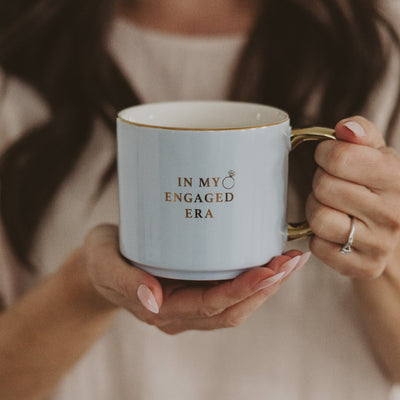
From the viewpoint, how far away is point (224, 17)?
0.97m

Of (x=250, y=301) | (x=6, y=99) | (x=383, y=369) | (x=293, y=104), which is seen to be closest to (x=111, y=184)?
(x=6, y=99)

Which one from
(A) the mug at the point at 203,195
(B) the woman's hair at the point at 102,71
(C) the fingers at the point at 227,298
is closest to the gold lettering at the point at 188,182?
(A) the mug at the point at 203,195

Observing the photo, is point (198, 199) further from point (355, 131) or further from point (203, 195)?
point (355, 131)

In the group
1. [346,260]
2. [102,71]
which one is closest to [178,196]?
[346,260]

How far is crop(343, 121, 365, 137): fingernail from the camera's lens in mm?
591

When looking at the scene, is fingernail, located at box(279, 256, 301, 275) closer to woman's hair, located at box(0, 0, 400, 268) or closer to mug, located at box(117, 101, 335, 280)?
mug, located at box(117, 101, 335, 280)

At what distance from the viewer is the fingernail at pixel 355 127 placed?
591mm

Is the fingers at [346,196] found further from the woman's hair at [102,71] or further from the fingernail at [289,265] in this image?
the woman's hair at [102,71]

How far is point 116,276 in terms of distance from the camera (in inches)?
25.0

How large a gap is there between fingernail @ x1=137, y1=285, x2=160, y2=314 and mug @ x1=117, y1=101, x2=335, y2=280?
0.9 inches

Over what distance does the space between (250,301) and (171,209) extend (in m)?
0.15

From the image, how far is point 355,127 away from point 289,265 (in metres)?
0.17

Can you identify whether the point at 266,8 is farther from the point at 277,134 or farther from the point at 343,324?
the point at 343,324

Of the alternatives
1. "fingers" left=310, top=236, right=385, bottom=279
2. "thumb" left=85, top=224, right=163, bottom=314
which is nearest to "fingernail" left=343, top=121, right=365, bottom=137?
"fingers" left=310, top=236, right=385, bottom=279
